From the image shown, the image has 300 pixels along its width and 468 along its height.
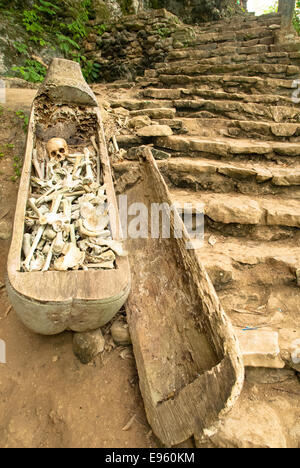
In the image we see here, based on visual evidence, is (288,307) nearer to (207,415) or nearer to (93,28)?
(207,415)

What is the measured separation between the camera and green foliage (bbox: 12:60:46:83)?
15.7ft

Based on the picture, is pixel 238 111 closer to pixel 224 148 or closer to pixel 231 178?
pixel 224 148

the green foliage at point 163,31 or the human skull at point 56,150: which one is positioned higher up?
the green foliage at point 163,31

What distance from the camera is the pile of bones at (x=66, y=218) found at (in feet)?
5.59

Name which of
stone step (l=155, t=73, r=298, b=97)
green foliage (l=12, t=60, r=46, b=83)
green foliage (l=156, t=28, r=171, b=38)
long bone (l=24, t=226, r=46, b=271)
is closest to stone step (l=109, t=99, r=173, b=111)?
stone step (l=155, t=73, r=298, b=97)

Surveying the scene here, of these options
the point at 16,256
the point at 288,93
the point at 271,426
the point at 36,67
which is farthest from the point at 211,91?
the point at 271,426

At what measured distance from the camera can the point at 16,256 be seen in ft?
5.19

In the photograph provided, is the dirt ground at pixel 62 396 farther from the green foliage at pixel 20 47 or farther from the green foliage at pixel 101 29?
the green foliage at pixel 101 29

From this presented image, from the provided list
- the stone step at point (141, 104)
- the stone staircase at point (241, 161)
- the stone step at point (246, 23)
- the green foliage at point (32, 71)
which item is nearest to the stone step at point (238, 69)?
the stone staircase at point (241, 161)

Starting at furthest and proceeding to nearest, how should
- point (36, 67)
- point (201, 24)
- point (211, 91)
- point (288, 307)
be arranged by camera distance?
1. point (201, 24)
2. point (36, 67)
3. point (211, 91)
4. point (288, 307)

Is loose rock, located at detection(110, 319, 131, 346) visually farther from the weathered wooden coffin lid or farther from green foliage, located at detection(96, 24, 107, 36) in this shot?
green foliage, located at detection(96, 24, 107, 36)

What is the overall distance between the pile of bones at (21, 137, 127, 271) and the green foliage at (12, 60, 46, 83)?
311 centimetres

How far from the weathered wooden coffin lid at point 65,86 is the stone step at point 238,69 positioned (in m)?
2.86
